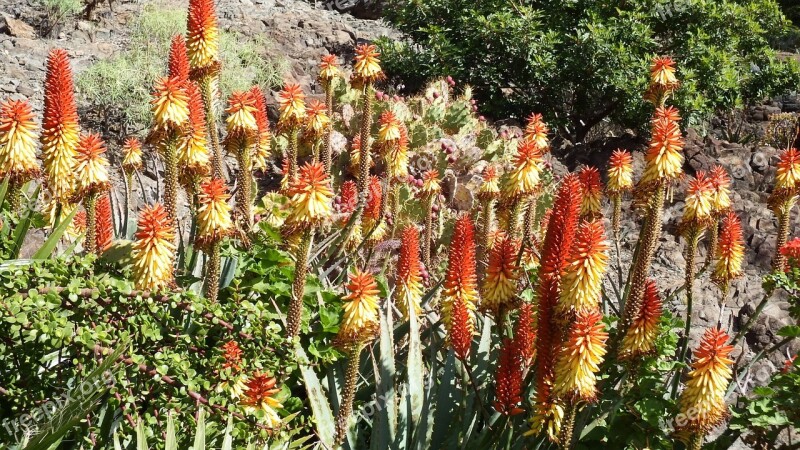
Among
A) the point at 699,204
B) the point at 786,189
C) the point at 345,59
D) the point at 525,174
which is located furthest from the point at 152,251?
the point at 345,59

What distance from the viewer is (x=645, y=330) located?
281 cm

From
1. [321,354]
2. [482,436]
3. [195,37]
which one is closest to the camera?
[482,436]

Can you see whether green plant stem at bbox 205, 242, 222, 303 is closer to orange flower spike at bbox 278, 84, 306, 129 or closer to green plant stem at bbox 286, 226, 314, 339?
green plant stem at bbox 286, 226, 314, 339

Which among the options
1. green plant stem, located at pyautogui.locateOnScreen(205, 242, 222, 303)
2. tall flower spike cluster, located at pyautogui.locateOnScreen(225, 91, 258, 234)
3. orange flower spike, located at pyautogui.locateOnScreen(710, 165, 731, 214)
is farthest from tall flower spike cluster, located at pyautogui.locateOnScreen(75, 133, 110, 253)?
orange flower spike, located at pyautogui.locateOnScreen(710, 165, 731, 214)

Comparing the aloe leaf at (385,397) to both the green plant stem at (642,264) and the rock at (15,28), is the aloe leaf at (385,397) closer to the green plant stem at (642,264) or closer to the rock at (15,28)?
the green plant stem at (642,264)

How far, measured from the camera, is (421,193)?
16.2 ft

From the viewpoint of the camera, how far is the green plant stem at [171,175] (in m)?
3.15

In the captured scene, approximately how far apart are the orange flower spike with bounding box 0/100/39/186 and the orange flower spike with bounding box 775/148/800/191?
314 centimetres

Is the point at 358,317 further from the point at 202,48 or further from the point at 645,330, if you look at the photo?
the point at 202,48

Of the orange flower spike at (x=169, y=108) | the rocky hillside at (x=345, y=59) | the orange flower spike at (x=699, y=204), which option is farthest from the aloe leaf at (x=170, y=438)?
the rocky hillside at (x=345, y=59)

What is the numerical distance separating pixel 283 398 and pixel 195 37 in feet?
5.53

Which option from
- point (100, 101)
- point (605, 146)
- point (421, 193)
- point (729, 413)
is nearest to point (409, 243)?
point (729, 413)

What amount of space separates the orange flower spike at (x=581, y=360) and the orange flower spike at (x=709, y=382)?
1.22 feet

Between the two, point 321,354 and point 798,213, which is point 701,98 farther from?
point 321,354
